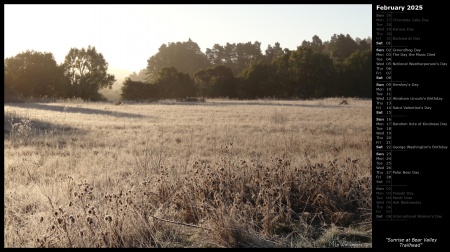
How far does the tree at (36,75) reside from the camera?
3958cm

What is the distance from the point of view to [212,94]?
4419 centimetres

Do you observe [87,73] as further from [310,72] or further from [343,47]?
[343,47]

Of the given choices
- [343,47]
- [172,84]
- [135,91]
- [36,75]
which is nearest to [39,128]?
[135,91]

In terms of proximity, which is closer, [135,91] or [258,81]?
[135,91]

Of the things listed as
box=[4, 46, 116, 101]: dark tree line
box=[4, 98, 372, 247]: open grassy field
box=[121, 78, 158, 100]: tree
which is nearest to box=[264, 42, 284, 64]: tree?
box=[121, 78, 158, 100]: tree

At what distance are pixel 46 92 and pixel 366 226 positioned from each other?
4203 centimetres

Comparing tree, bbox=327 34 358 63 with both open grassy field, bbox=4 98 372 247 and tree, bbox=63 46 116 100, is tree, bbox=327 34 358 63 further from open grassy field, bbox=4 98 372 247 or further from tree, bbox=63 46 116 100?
open grassy field, bbox=4 98 372 247

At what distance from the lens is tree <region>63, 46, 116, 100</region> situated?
3994cm

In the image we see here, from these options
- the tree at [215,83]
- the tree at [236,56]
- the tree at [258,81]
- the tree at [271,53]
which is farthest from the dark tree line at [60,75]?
the tree at [271,53]

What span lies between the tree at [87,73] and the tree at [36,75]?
1.07 m

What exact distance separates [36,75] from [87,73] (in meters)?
5.17

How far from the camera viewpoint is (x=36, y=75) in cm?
4053

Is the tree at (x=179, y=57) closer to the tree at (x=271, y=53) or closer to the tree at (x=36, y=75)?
the tree at (x=271, y=53)

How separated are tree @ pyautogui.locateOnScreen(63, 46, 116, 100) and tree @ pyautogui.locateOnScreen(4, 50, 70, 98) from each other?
3.50ft
